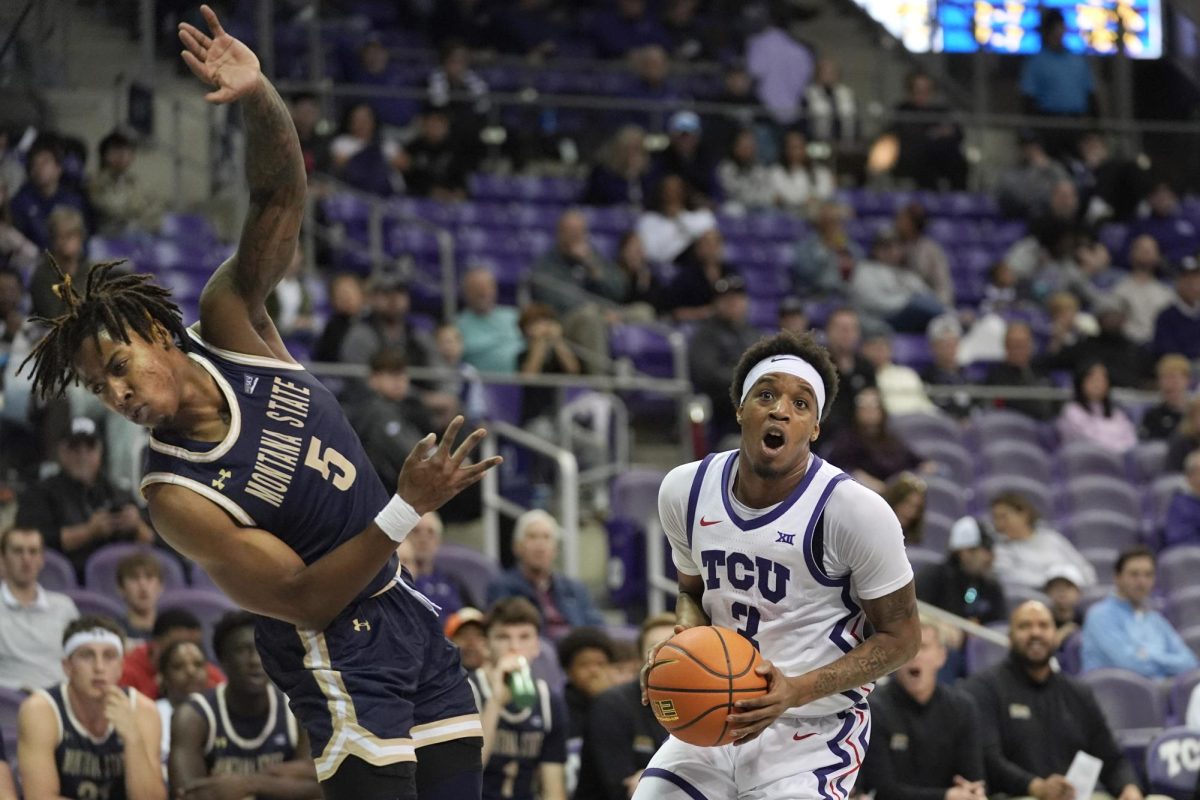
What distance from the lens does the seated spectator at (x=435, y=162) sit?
15.6 meters

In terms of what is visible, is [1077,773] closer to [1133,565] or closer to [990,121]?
[1133,565]

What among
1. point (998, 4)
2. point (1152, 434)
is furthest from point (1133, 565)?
point (998, 4)

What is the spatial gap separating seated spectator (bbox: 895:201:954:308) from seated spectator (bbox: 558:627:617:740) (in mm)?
7529

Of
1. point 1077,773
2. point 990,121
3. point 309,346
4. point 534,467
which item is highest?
point 990,121

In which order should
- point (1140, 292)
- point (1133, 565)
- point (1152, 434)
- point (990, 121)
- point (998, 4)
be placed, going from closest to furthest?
point (1133, 565) < point (1152, 434) < point (1140, 292) < point (990, 121) < point (998, 4)

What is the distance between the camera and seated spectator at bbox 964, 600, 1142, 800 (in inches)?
350

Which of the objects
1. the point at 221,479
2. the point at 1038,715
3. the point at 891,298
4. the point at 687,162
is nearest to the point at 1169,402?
the point at 891,298

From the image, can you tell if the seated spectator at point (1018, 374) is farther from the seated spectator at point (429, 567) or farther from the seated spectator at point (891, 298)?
the seated spectator at point (429, 567)

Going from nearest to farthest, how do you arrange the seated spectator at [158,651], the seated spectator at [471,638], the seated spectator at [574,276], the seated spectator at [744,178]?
1. the seated spectator at [158,651]
2. the seated spectator at [471,638]
3. the seated spectator at [574,276]
4. the seated spectator at [744,178]

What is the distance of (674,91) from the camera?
712 inches

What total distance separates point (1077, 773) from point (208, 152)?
7205 millimetres

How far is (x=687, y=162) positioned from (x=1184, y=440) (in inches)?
207

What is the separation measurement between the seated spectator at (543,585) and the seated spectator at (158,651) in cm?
180

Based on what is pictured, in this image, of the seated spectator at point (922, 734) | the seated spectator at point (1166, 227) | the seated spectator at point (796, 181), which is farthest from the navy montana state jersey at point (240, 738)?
the seated spectator at point (1166, 227)
